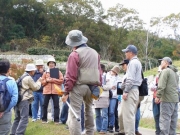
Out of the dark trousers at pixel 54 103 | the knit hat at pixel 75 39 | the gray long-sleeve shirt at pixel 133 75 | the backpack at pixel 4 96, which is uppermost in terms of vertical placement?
the knit hat at pixel 75 39

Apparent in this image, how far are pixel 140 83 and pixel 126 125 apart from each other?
2.78ft

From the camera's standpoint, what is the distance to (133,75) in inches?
217

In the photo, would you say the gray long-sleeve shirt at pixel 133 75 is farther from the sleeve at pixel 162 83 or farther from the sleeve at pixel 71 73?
the sleeve at pixel 71 73

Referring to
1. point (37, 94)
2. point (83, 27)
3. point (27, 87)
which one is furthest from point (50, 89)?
point (83, 27)

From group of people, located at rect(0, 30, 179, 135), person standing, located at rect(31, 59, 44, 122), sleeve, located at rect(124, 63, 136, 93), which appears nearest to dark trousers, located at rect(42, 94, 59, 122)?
group of people, located at rect(0, 30, 179, 135)

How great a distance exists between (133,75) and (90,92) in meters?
1.07

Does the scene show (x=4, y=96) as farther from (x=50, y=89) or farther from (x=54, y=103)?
(x=54, y=103)

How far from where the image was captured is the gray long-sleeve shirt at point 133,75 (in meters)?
5.45

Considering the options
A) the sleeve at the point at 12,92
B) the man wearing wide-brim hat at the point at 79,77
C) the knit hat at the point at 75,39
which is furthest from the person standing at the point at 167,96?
the sleeve at the point at 12,92

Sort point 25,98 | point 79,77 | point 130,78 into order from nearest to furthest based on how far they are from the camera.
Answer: point 79,77
point 130,78
point 25,98

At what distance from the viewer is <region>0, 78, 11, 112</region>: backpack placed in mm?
4586

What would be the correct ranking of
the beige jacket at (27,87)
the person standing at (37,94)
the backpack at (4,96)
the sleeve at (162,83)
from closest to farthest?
the backpack at (4,96), the sleeve at (162,83), the beige jacket at (27,87), the person standing at (37,94)

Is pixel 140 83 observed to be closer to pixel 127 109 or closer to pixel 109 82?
pixel 127 109

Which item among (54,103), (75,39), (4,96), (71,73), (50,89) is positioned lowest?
(54,103)
